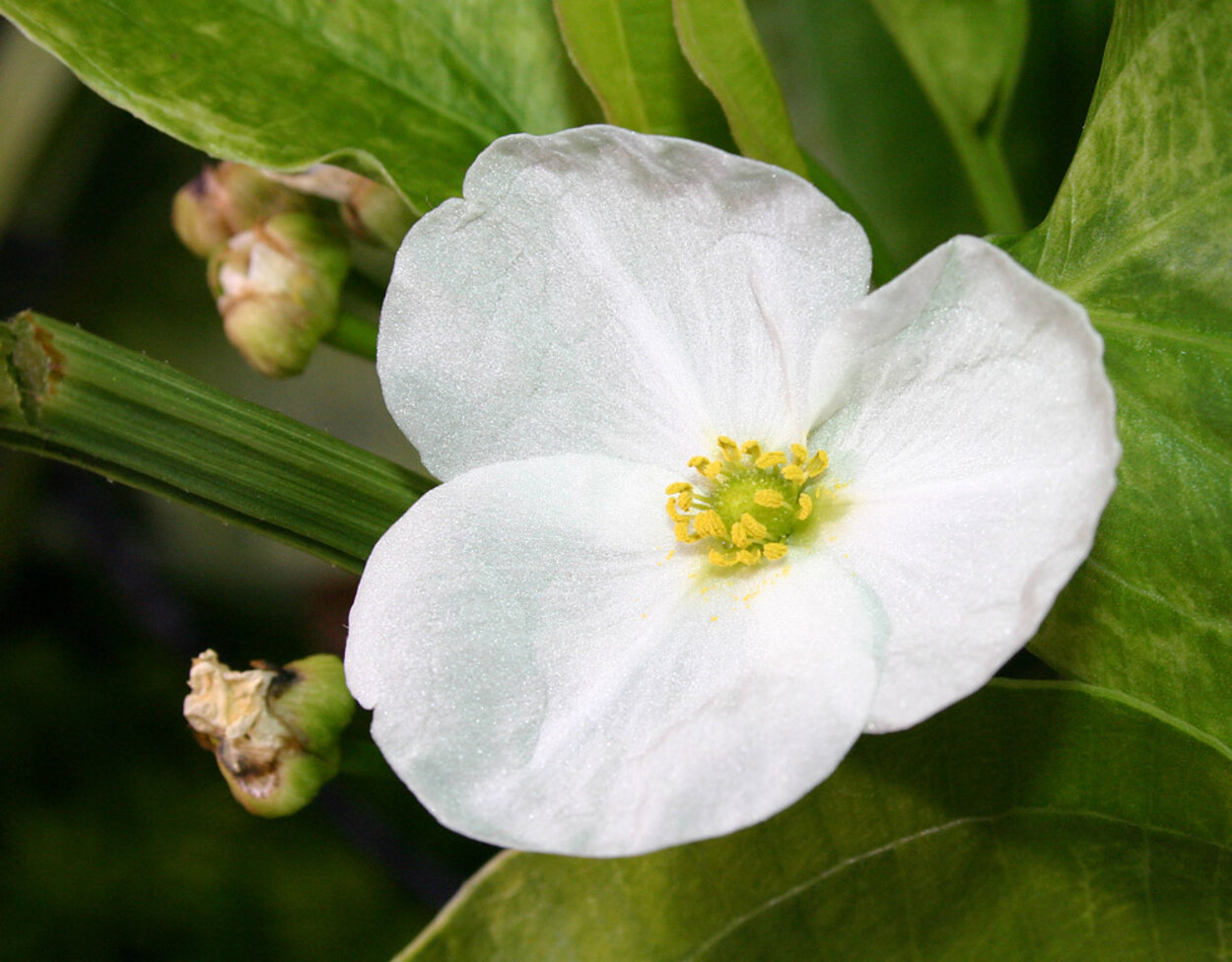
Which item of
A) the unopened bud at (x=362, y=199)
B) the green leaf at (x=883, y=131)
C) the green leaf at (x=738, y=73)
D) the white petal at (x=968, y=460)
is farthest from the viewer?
the green leaf at (x=883, y=131)

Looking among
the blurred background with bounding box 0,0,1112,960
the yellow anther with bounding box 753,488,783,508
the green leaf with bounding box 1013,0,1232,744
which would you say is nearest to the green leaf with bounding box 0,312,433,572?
the yellow anther with bounding box 753,488,783,508

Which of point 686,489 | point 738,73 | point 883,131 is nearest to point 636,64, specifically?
point 738,73

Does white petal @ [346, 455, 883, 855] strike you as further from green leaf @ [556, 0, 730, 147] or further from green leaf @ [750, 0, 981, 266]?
green leaf @ [750, 0, 981, 266]

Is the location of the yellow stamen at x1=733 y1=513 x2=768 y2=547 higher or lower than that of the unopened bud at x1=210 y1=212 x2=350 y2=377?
lower

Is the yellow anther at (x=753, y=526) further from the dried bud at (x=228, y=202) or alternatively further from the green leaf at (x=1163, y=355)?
the dried bud at (x=228, y=202)

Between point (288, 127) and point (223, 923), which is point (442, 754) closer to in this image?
point (288, 127)


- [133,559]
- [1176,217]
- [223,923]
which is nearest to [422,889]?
[223,923]

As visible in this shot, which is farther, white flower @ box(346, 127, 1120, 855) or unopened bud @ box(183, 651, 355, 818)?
unopened bud @ box(183, 651, 355, 818)

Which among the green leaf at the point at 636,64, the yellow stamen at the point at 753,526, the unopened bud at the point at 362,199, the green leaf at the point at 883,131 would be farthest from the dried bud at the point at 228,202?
the green leaf at the point at 883,131

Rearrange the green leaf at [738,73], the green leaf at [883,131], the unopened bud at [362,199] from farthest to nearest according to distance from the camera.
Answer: the green leaf at [883,131] → the unopened bud at [362,199] → the green leaf at [738,73]
